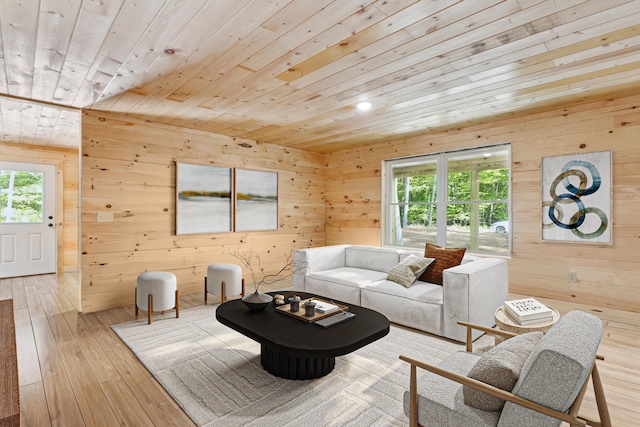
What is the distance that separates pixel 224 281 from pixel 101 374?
1790 millimetres

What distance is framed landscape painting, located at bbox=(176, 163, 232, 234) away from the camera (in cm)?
461

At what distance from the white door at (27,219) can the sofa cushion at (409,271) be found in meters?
6.18

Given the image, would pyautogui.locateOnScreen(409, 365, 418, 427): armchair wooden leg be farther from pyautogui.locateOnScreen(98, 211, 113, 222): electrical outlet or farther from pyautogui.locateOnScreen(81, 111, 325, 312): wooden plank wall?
pyautogui.locateOnScreen(98, 211, 113, 222): electrical outlet

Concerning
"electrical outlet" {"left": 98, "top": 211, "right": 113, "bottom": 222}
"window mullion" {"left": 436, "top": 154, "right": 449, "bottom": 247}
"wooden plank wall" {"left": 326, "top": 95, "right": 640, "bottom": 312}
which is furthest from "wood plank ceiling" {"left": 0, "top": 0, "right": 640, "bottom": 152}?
"electrical outlet" {"left": 98, "top": 211, "right": 113, "bottom": 222}

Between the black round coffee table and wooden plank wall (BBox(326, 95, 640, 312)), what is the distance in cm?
247

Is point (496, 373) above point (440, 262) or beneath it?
beneath

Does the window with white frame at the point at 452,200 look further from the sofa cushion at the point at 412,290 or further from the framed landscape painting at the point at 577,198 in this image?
the sofa cushion at the point at 412,290

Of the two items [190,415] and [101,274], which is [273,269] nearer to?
[101,274]

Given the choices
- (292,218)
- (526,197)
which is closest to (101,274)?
(292,218)

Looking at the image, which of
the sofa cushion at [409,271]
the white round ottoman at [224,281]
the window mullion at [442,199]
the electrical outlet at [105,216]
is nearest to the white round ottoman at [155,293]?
the white round ottoman at [224,281]

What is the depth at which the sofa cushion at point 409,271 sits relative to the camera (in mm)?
3598

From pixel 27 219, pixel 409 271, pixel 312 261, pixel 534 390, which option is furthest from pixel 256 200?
pixel 534 390

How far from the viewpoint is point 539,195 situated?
12.8 ft

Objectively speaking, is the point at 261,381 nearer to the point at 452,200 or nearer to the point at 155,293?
the point at 155,293
